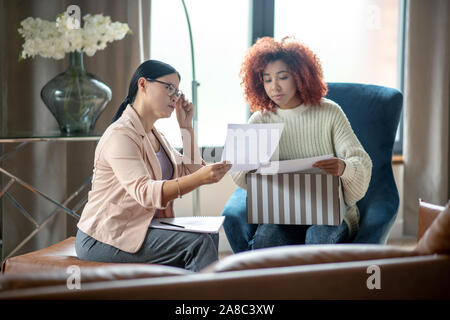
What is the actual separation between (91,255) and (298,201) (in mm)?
779

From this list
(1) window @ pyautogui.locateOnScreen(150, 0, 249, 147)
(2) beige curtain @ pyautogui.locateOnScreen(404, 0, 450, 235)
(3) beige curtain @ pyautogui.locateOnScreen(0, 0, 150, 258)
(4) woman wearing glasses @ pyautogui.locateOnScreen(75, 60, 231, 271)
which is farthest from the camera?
(2) beige curtain @ pyautogui.locateOnScreen(404, 0, 450, 235)

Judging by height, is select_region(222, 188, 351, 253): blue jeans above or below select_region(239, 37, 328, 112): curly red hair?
below

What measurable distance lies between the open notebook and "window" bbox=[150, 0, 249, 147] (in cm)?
146

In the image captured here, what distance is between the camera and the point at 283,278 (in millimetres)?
790

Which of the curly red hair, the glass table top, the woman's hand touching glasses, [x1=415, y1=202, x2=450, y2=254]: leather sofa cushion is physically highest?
the curly red hair

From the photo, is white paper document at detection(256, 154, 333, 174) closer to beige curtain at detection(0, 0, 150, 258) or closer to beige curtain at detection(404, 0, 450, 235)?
beige curtain at detection(0, 0, 150, 258)

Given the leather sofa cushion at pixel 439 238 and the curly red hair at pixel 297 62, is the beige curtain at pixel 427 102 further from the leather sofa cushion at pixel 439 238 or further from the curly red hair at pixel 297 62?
the leather sofa cushion at pixel 439 238

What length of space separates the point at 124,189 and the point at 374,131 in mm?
1186

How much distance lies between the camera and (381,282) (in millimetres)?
825

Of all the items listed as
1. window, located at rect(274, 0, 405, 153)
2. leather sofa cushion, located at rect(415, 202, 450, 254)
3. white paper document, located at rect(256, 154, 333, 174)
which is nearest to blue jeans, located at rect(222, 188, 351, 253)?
white paper document, located at rect(256, 154, 333, 174)

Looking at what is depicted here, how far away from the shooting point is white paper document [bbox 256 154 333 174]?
5.80 feet

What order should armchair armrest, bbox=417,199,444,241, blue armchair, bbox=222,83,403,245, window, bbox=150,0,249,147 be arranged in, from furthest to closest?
window, bbox=150,0,249,147
blue armchair, bbox=222,83,403,245
armchair armrest, bbox=417,199,444,241

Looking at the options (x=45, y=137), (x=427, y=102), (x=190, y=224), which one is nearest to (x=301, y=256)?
(x=190, y=224)
